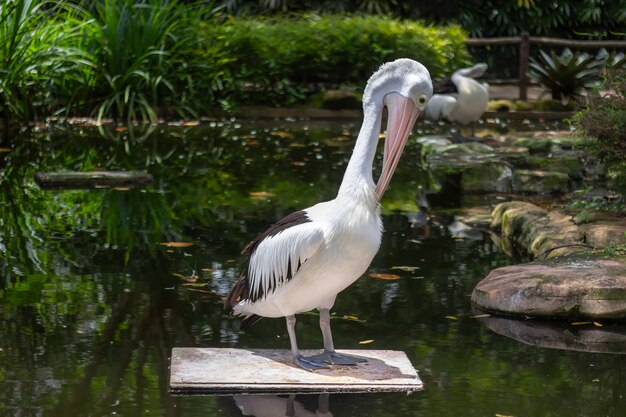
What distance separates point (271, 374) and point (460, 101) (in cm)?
813

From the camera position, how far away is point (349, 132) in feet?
44.7

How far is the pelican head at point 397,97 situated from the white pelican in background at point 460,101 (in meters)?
7.61

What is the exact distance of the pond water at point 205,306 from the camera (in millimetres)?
4387

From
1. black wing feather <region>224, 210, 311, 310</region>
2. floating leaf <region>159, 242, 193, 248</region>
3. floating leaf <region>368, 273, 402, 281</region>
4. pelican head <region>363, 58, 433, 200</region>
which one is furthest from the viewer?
floating leaf <region>159, 242, 193, 248</region>

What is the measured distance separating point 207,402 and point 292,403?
35cm

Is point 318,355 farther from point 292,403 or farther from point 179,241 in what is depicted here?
point 179,241

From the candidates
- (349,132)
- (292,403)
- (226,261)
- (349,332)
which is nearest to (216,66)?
(349,132)

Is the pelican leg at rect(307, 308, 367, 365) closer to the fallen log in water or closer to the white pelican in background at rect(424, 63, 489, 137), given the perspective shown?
the fallen log in water

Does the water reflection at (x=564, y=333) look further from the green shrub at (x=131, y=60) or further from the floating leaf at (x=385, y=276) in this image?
the green shrub at (x=131, y=60)

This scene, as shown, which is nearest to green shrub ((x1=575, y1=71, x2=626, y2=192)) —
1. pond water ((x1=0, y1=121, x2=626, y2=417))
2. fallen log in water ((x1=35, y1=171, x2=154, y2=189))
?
pond water ((x1=0, y1=121, x2=626, y2=417))

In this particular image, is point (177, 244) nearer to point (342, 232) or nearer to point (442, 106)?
point (342, 232)

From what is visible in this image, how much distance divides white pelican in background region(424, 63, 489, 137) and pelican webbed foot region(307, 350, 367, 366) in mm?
7572

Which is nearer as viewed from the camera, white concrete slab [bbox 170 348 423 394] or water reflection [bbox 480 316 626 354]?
white concrete slab [bbox 170 348 423 394]

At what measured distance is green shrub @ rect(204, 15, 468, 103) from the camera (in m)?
15.2
